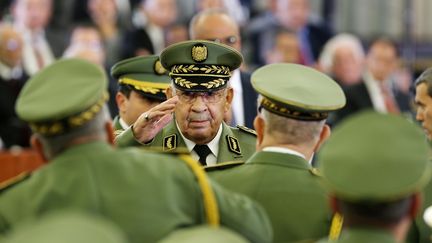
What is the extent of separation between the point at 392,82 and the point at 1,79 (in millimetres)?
3934

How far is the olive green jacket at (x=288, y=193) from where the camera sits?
3.60m

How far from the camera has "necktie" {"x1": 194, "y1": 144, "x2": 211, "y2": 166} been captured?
461 centimetres

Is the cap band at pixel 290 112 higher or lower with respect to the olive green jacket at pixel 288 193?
higher

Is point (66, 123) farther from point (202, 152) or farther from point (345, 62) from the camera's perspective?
point (345, 62)

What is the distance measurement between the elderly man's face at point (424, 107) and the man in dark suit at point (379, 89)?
4.13 metres

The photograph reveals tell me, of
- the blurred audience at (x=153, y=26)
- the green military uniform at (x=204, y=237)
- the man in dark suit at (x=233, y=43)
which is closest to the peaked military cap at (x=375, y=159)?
the green military uniform at (x=204, y=237)

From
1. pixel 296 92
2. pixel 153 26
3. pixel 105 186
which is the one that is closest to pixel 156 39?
pixel 153 26

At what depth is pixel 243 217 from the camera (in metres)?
3.34

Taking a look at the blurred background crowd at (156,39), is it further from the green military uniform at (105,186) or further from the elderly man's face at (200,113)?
the green military uniform at (105,186)

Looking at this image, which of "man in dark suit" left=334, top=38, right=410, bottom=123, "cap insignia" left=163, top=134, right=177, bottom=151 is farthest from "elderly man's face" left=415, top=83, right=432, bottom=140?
"man in dark suit" left=334, top=38, right=410, bottom=123

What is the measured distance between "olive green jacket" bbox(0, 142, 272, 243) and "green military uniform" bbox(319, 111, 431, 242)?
47 centimetres

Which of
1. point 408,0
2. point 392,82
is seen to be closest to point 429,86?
point 392,82

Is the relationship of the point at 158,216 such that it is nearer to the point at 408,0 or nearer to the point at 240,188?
the point at 240,188

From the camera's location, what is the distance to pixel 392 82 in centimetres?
1058
